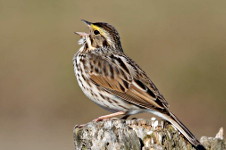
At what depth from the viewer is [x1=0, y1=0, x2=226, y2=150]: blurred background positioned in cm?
1547

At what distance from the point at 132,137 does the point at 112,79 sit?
8.34 feet

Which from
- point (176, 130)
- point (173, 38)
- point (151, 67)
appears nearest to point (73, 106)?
point (151, 67)

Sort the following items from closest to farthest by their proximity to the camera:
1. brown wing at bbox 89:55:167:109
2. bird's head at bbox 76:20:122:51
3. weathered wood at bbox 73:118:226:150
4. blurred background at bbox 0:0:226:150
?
weathered wood at bbox 73:118:226:150 → brown wing at bbox 89:55:167:109 → bird's head at bbox 76:20:122:51 → blurred background at bbox 0:0:226:150

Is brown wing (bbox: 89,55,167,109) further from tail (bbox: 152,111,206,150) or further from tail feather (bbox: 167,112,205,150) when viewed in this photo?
tail feather (bbox: 167,112,205,150)

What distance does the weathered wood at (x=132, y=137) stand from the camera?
22.2ft

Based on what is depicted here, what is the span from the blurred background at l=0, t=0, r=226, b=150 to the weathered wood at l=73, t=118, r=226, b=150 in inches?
287

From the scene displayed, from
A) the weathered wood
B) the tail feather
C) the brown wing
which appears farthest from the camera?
the brown wing

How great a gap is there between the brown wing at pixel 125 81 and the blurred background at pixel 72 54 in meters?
5.10

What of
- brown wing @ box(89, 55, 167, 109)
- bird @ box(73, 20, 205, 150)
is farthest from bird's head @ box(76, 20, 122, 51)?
brown wing @ box(89, 55, 167, 109)

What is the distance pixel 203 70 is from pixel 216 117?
5.82 ft

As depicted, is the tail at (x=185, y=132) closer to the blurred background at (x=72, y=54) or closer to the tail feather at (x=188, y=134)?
the tail feather at (x=188, y=134)

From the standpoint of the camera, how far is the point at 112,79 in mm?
9344

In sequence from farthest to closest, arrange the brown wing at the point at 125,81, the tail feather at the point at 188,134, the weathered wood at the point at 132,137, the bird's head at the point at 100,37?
1. the bird's head at the point at 100,37
2. the brown wing at the point at 125,81
3. the tail feather at the point at 188,134
4. the weathered wood at the point at 132,137

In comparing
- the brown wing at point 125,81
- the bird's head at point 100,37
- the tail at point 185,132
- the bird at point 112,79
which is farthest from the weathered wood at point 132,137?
the bird's head at point 100,37
